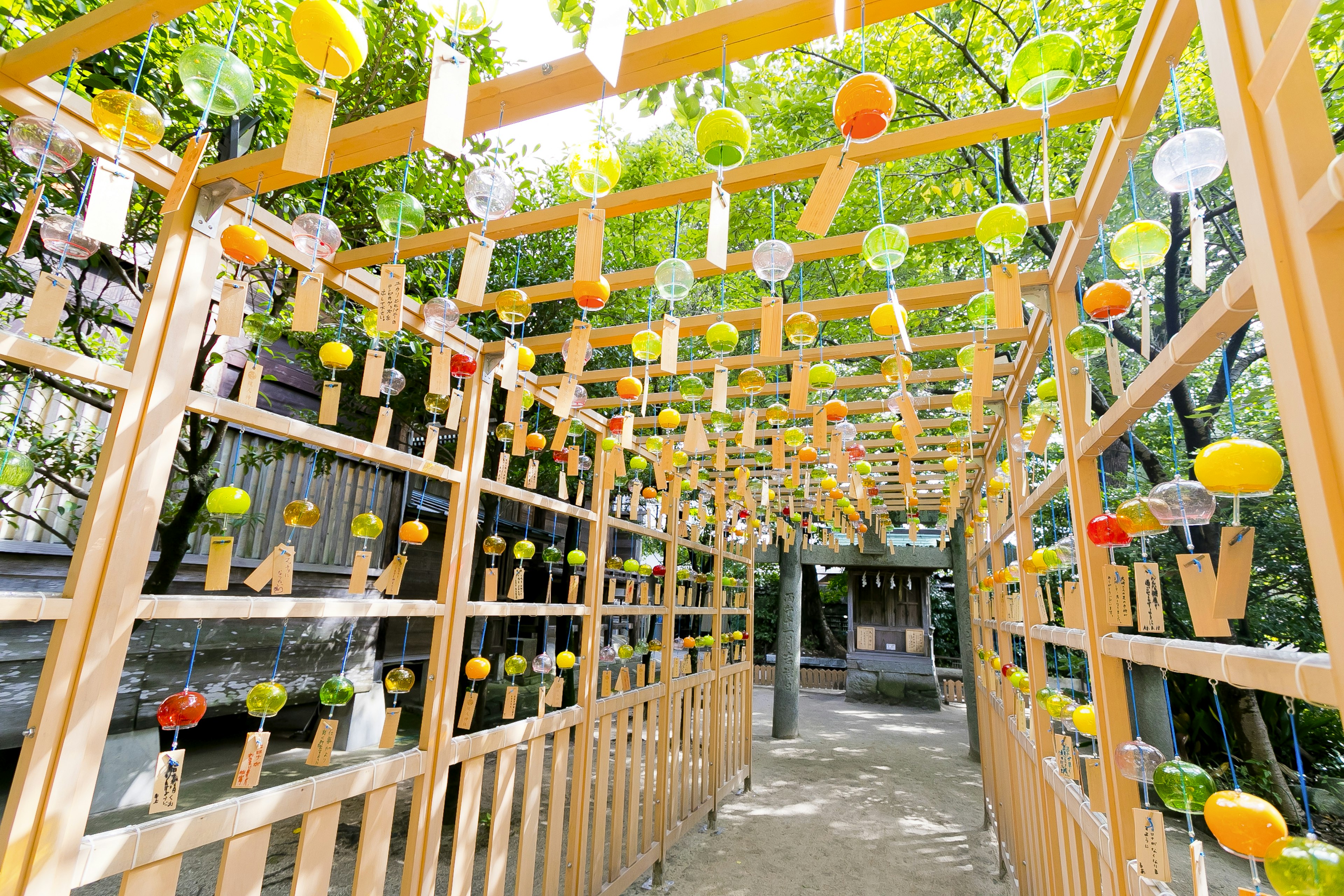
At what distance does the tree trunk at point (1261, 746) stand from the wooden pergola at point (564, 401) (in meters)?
2.80

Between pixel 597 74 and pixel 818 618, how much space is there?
12.8 metres

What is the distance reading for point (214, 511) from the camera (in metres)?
1.41

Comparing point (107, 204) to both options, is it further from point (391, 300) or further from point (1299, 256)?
point (1299, 256)

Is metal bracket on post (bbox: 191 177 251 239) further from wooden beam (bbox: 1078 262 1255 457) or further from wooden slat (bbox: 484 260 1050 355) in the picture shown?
wooden beam (bbox: 1078 262 1255 457)

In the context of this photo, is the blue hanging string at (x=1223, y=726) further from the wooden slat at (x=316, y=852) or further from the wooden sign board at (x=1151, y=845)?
the wooden slat at (x=316, y=852)

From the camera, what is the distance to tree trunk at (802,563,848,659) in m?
12.7

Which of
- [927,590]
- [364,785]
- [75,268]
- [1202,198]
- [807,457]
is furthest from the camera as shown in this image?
[927,590]

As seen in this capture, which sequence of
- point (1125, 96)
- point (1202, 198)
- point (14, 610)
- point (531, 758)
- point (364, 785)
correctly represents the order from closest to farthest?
point (14, 610) → point (1125, 96) → point (364, 785) → point (531, 758) → point (1202, 198)

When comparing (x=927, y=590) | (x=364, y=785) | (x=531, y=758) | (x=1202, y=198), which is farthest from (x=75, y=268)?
(x=927, y=590)

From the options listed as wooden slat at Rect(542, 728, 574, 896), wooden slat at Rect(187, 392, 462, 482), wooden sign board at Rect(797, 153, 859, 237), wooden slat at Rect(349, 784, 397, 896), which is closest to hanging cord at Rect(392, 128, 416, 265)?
wooden slat at Rect(187, 392, 462, 482)

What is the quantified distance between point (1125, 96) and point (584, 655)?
8.88ft

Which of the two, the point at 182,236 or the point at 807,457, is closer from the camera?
the point at 182,236

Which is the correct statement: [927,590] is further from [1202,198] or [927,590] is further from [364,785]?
[364,785]

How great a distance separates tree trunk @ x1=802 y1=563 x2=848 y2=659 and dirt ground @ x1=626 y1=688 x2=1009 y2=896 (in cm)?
556
